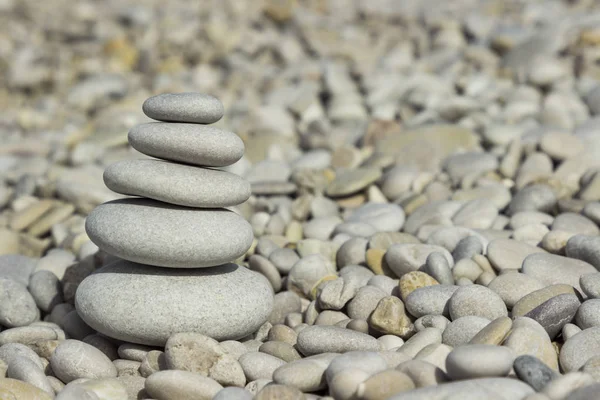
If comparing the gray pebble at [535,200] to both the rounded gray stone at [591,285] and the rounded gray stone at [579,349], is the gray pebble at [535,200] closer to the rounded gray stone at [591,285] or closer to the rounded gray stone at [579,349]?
the rounded gray stone at [591,285]

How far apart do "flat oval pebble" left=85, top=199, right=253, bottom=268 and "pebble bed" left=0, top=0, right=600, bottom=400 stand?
0.02 m

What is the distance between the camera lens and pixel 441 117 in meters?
8.02

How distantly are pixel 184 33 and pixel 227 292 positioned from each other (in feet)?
30.5

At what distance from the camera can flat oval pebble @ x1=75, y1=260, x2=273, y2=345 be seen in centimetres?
374

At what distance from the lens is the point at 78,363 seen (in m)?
3.57

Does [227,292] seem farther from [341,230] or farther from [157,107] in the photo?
[341,230]

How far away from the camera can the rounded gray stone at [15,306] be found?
436 centimetres

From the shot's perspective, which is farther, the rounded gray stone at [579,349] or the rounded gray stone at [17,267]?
the rounded gray stone at [17,267]

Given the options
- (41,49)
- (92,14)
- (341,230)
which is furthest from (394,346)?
(92,14)

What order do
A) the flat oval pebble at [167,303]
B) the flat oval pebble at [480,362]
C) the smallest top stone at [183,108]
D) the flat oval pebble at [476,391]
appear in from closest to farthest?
the flat oval pebble at [476,391] → the flat oval pebble at [480,362] → the flat oval pebble at [167,303] → the smallest top stone at [183,108]

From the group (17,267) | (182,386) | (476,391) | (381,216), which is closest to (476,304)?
(476,391)

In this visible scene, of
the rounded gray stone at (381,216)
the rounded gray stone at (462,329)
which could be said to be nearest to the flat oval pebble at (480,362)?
the rounded gray stone at (462,329)

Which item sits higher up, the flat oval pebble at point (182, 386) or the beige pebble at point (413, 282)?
the beige pebble at point (413, 282)

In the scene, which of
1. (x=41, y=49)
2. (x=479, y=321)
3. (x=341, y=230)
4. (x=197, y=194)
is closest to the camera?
(x=479, y=321)
